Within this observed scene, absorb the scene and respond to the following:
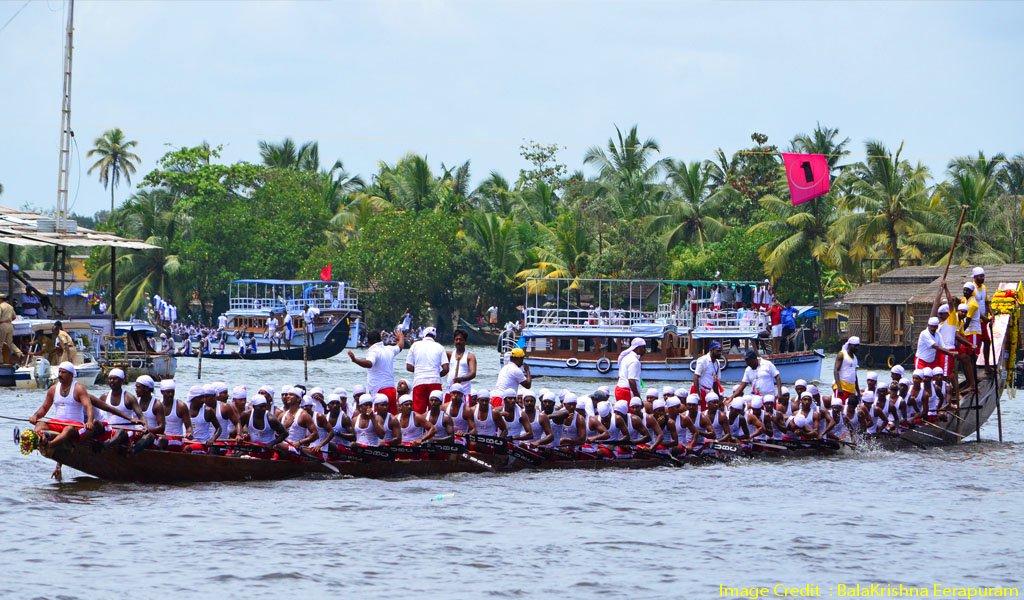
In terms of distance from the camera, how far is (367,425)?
19.4 metres

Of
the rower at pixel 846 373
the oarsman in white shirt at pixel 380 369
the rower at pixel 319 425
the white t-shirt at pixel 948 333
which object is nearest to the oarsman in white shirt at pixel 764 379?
the rower at pixel 846 373

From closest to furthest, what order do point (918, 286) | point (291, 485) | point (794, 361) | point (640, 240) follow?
point (291, 485) < point (794, 361) < point (918, 286) < point (640, 240)

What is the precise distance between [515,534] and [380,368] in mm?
4219

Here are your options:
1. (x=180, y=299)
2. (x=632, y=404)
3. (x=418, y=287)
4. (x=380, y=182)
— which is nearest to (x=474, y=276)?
(x=418, y=287)

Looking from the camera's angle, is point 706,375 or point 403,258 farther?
point 403,258

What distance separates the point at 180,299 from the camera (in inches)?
3091

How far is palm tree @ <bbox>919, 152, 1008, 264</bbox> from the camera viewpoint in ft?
184

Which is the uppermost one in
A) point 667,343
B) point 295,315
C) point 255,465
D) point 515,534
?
point 295,315

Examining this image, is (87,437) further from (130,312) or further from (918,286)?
(130,312)

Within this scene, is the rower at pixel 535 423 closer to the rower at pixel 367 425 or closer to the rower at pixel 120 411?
the rower at pixel 367 425

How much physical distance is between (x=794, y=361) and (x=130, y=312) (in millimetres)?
46718

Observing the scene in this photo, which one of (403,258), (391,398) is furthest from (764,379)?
(403,258)

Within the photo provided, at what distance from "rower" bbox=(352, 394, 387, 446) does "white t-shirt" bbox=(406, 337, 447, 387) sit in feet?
3.47

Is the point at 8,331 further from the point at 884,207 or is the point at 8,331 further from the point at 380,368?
the point at 884,207
